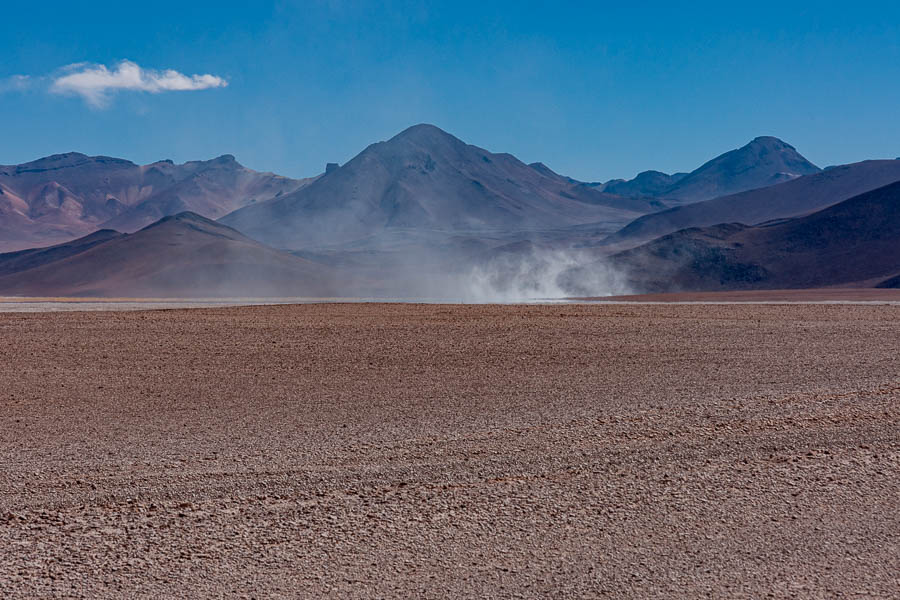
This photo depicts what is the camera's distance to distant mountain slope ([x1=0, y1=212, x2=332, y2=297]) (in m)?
100

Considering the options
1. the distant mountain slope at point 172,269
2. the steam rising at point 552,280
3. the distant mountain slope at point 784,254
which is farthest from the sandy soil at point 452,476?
the distant mountain slope at point 172,269

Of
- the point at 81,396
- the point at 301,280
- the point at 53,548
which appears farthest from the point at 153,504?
the point at 301,280

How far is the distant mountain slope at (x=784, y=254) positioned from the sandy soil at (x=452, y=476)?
70.7m

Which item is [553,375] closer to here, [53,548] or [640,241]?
[53,548]

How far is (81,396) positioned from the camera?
1504cm

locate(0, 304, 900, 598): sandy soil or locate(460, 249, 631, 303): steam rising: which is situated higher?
locate(460, 249, 631, 303): steam rising

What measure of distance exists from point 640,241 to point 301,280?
88.0 meters

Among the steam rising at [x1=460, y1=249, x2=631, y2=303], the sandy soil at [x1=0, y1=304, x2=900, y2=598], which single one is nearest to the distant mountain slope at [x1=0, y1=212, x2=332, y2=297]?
the steam rising at [x1=460, y1=249, x2=631, y2=303]

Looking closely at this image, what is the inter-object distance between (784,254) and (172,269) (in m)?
Answer: 75.6

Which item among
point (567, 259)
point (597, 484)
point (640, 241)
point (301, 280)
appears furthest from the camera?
point (640, 241)

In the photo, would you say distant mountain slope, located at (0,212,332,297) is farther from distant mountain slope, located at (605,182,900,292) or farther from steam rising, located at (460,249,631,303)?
distant mountain slope, located at (605,182,900,292)

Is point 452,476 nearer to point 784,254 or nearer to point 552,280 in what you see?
point 552,280

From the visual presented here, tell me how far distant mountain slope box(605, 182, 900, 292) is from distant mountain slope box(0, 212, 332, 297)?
3850 centimetres

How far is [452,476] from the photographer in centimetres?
943
